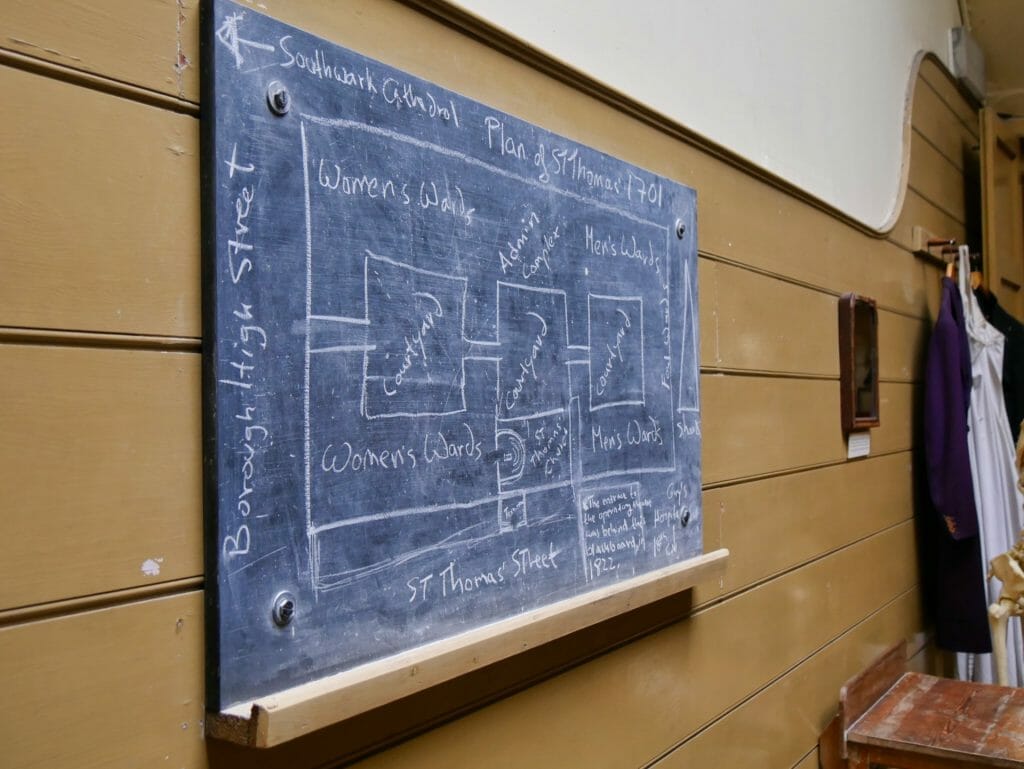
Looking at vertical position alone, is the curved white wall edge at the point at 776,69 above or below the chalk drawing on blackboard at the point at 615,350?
above

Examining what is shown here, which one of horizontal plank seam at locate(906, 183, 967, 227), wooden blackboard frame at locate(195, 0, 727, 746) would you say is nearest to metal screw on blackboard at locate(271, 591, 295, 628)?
wooden blackboard frame at locate(195, 0, 727, 746)

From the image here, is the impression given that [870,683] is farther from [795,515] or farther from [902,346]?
[902,346]

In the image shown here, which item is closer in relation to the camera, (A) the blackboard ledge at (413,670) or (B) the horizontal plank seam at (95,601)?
(B) the horizontal plank seam at (95,601)

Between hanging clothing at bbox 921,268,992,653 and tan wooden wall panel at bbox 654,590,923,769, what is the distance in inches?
13.4

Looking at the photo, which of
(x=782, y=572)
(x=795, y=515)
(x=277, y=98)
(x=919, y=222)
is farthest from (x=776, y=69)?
(x=277, y=98)

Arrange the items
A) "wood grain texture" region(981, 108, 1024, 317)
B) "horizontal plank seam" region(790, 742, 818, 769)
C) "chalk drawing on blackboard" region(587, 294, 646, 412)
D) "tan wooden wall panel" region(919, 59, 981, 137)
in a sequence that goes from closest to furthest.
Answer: "chalk drawing on blackboard" region(587, 294, 646, 412), "horizontal plank seam" region(790, 742, 818, 769), "tan wooden wall panel" region(919, 59, 981, 137), "wood grain texture" region(981, 108, 1024, 317)

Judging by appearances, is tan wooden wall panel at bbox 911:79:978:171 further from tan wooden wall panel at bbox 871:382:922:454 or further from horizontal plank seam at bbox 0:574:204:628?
horizontal plank seam at bbox 0:574:204:628

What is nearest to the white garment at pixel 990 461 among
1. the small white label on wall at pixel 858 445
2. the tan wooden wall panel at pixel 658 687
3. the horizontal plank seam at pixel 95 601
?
the small white label on wall at pixel 858 445

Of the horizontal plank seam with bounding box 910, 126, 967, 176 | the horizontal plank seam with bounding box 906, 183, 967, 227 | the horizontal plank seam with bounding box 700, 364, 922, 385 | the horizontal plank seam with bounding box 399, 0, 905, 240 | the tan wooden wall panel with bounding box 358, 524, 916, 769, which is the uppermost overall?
the horizontal plank seam with bounding box 910, 126, 967, 176

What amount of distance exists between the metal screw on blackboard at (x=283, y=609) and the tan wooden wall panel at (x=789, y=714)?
34.5 inches

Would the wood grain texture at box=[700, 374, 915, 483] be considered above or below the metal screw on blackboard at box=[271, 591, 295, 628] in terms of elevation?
above

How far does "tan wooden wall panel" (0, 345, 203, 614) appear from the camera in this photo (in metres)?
0.67

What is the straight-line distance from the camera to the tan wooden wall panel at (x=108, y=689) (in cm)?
66

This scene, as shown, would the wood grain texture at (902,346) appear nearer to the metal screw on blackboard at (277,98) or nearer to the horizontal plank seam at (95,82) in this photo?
the metal screw on blackboard at (277,98)
